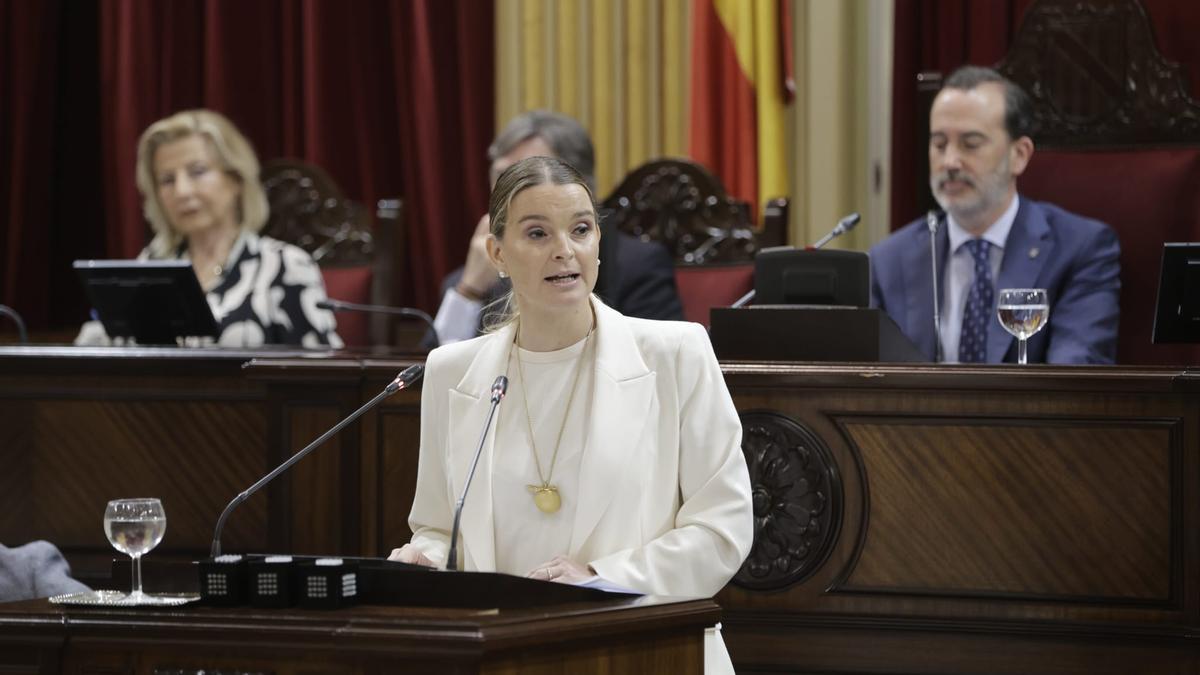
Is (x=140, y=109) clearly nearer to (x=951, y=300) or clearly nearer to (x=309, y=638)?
(x=951, y=300)

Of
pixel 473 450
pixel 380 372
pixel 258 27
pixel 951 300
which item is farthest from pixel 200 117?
pixel 473 450

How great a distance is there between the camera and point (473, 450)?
8.90 feet

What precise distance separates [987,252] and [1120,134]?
0.57 m

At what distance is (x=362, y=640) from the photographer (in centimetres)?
206

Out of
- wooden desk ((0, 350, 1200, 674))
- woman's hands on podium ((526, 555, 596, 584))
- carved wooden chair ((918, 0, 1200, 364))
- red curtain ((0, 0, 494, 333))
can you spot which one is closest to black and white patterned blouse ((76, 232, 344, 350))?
red curtain ((0, 0, 494, 333))

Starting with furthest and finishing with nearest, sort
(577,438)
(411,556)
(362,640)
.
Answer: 1. (577,438)
2. (411,556)
3. (362,640)

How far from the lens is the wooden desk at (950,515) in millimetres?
3248

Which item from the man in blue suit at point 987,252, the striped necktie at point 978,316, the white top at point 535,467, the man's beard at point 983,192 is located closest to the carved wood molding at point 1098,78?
the man in blue suit at point 987,252

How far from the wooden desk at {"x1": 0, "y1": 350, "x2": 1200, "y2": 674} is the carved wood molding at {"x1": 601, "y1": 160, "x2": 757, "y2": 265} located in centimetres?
157

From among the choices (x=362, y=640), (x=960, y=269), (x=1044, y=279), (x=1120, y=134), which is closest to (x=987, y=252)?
(x=960, y=269)

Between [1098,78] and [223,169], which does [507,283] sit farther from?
[1098,78]

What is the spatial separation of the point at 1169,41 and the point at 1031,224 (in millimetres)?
1131

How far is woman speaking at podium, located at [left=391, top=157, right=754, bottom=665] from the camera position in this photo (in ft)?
8.64

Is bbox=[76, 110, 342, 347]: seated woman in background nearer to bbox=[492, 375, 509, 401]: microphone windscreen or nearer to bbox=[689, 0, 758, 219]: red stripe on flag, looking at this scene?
bbox=[689, 0, 758, 219]: red stripe on flag
